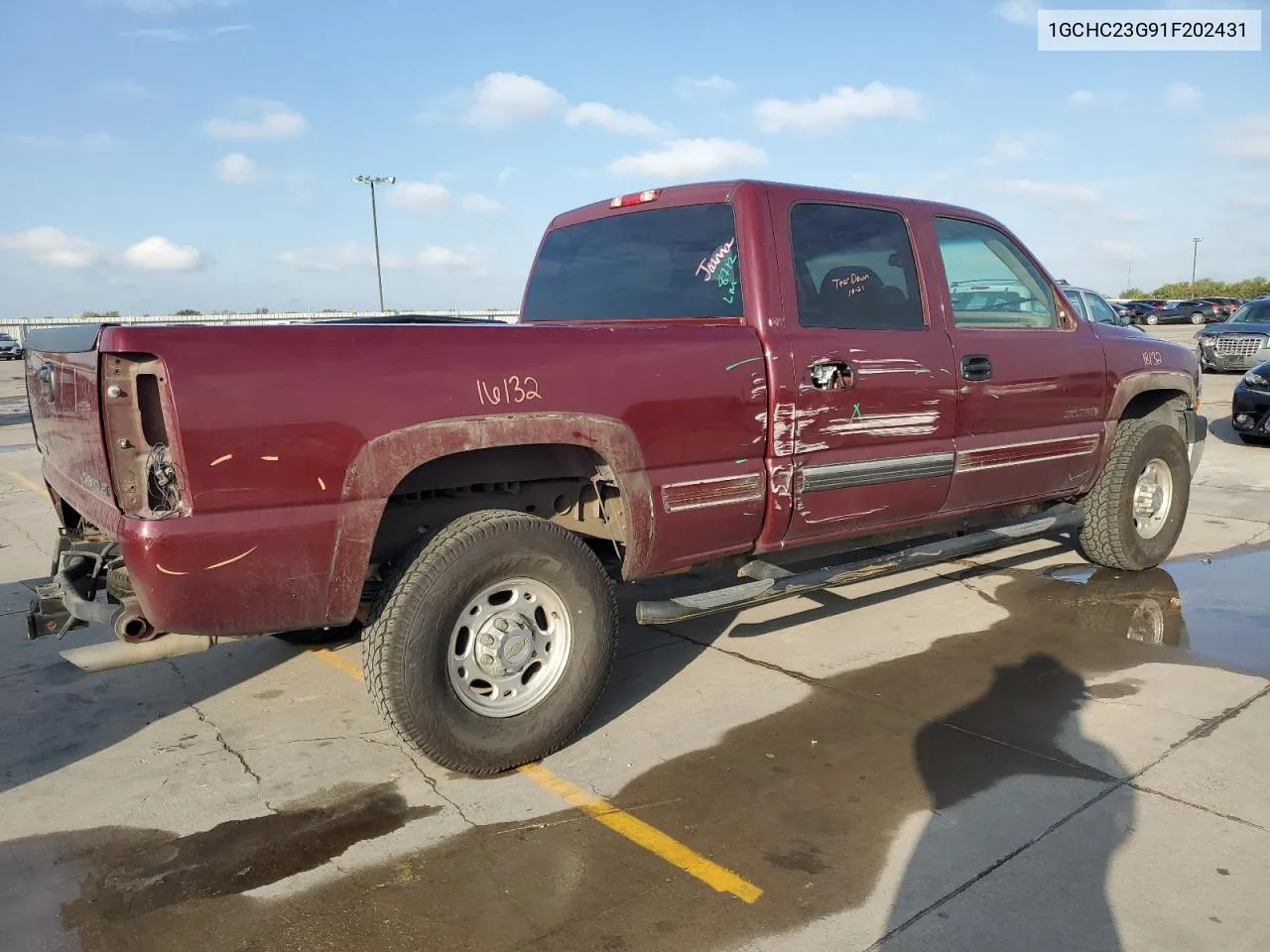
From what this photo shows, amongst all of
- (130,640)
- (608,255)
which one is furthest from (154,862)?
(608,255)

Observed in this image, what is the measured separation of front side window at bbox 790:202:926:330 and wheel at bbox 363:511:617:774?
1.49m

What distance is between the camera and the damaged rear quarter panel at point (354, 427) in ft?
9.16

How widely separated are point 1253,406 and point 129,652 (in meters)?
12.3

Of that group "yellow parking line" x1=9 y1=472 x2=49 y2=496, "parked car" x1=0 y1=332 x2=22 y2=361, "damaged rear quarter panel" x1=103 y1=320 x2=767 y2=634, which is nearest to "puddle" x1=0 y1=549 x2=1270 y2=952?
"damaged rear quarter panel" x1=103 y1=320 x2=767 y2=634

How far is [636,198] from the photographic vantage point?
181 inches

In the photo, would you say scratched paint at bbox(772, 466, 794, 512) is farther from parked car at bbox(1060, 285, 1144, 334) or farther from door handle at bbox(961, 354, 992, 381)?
parked car at bbox(1060, 285, 1144, 334)

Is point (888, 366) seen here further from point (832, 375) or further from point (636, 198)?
point (636, 198)

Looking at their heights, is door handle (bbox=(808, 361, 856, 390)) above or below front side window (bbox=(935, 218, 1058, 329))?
below

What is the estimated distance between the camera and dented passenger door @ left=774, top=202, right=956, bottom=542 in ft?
13.1

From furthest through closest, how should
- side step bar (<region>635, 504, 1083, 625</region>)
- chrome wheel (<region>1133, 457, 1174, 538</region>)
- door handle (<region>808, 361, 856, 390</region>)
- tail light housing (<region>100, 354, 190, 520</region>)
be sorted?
chrome wheel (<region>1133, 457, 1174, 538</region>) < door handle (<region>808, 361, 856, 390</region>) < side step bar (<region>635, 504, 1083, 625</region>) < tail light housing (<region>100, 354, 190, 520</region>)

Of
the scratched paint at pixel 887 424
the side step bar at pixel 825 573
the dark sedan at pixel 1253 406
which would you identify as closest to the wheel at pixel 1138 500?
the side step bar at pixel 825 573

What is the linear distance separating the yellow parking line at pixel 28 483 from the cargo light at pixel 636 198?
7063 millimetres

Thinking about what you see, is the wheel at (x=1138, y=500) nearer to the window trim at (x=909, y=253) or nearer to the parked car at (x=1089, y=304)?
the window trim at (x=909, y=253)

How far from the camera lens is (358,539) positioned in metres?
3.08
